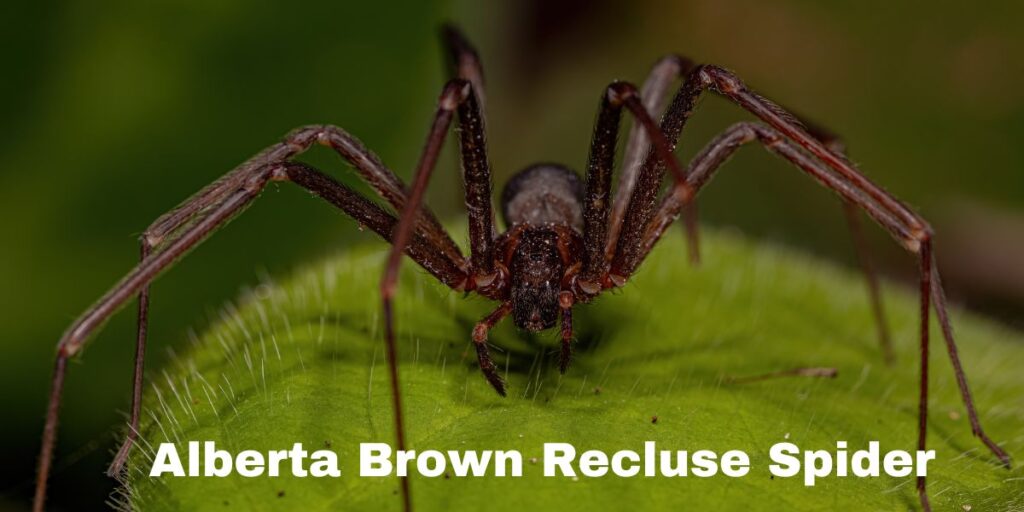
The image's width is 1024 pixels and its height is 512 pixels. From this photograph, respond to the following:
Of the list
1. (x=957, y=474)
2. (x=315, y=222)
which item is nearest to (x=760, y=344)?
(x=957, y=474)

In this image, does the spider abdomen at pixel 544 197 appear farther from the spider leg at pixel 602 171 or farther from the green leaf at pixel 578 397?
the green leaf at pixel 578 397

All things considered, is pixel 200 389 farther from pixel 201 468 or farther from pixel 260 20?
pixel 260 20

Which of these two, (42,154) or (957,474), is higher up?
(42,154)

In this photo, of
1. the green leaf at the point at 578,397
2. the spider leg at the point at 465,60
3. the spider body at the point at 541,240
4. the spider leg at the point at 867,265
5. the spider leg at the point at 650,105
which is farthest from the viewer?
the spider leg at the point at 465,60

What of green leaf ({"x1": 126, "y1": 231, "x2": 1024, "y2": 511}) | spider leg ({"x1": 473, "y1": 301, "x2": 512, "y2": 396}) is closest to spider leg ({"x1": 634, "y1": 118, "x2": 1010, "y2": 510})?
green leaf ({"x1": 126, "y1": 231, "x2": 1024, "y2": 511})

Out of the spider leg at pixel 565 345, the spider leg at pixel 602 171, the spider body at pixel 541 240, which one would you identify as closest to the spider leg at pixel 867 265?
the spider leg at pixel 602 171

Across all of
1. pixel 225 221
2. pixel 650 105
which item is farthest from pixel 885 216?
pixel 225 221

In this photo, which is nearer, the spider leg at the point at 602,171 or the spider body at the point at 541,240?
the spider leg at the point at 602,171
